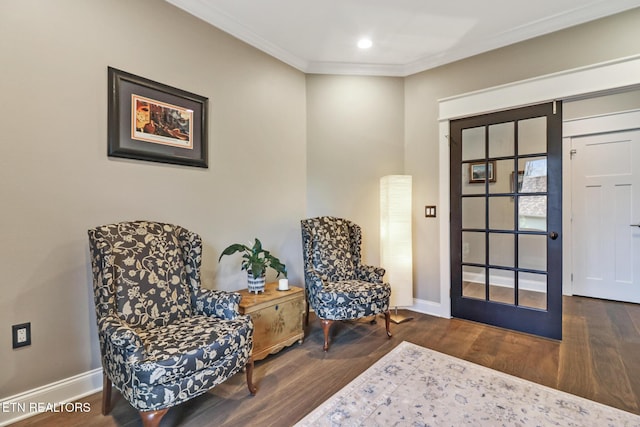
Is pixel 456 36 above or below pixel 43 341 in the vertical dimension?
above

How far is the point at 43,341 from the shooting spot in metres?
1.75

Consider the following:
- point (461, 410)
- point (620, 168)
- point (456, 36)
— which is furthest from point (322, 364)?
point (620, 168)

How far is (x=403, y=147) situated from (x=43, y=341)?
3469 mm

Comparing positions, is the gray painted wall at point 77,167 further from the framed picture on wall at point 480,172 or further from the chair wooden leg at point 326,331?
the framed picture on wall at point 480,172

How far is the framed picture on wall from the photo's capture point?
2.98 meters

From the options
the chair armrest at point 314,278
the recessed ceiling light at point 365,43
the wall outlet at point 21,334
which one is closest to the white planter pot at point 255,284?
the chair armrest at point 314,278

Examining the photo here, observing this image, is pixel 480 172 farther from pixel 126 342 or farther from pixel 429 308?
pixel 126 342

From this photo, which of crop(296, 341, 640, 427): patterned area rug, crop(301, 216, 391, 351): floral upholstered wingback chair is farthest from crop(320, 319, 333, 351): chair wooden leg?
crop(296, 341, 640, 427): patterned area rug

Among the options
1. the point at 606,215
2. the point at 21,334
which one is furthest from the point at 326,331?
the point at 606,215

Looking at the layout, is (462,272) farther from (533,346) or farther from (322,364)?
(322,364)

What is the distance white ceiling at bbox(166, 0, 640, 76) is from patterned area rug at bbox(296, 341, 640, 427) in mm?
2776

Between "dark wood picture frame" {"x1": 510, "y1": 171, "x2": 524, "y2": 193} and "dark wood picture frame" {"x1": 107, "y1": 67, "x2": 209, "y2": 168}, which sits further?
"dark wood picture frame" {"x1": 510, "y1": 171, "x2": 524, "y2": 193}

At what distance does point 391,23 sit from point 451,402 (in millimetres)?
2906

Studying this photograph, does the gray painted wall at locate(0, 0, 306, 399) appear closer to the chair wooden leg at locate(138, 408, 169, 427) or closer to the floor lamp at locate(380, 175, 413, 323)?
the chair wooden leg at locate(138, 408, 169, 427)
